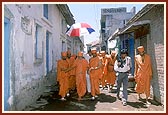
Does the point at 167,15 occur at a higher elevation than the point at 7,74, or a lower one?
higher

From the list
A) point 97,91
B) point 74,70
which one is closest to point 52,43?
point 74,70

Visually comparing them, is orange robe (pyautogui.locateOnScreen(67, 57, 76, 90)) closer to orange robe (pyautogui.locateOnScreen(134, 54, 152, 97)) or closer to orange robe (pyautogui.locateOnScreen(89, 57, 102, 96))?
orange robe (pyautogui.locateOnScreen(89, 57, 102, 96))

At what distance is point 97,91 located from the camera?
927 cm

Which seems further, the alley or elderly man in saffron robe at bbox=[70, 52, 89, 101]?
elderly man in saffron robe at bbox=[70, 52, 89, 101]

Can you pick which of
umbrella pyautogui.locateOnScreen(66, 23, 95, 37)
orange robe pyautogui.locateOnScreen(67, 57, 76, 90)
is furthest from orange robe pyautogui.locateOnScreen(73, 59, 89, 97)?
umbrella pyautogui.locateOnScreen(66, 23, 95, 37)

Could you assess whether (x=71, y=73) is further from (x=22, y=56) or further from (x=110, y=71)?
(x=22, y=56)

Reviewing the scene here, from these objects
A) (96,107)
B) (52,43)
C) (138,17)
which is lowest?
(96,107)

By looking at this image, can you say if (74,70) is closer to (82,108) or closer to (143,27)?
(82,108)

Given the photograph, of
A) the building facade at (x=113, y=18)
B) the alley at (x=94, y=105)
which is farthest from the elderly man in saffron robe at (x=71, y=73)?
the building facade at (x=113, y=18)

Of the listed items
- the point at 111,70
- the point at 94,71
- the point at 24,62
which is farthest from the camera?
the point at 111,70

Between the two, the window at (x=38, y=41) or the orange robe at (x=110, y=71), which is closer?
the window at (x=38, y=41)

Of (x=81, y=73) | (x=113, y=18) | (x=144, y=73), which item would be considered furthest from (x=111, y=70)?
(x=113, y=18)

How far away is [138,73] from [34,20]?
3.62m

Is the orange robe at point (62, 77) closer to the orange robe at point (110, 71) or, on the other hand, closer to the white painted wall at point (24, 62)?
the white painted wall at point (24, 62)
